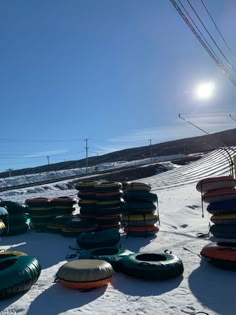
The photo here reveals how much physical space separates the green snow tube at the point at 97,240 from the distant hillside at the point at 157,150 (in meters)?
53.5

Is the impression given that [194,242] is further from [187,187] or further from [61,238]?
[187,187]

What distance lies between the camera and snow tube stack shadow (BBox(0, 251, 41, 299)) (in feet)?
16.1

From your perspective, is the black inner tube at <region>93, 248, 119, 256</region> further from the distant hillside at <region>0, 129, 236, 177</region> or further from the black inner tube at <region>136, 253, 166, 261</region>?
the distant hillside at <region>0, 129, 236, 177</region>

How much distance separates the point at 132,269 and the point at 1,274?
205cm

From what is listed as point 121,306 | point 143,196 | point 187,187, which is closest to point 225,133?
point 187,187

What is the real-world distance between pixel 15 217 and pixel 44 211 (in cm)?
83

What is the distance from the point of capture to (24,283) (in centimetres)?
510

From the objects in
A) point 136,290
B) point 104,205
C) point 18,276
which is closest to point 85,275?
point 136,290

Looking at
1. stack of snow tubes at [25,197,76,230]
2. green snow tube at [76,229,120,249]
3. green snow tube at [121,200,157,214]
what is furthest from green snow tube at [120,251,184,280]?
stack of snow tubes at [25,197,76,230]

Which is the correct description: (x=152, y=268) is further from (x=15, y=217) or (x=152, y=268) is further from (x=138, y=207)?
(x=15, y=217)

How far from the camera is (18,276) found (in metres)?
5.05

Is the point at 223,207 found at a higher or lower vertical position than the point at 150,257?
higher

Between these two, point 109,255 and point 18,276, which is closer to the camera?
point 18,276

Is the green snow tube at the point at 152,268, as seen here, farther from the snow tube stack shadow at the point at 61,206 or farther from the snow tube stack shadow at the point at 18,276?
the snow tube stack shadow at the point at 61,206
